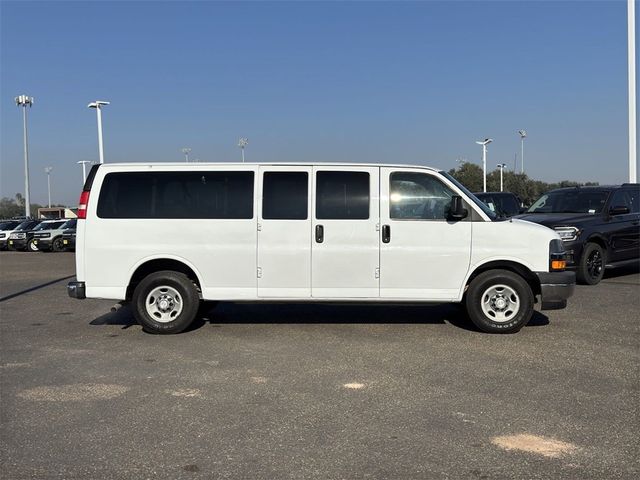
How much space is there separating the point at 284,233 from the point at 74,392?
3.12 metres

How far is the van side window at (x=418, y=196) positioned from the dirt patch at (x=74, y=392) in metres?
3.91

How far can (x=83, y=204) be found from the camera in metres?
7.48

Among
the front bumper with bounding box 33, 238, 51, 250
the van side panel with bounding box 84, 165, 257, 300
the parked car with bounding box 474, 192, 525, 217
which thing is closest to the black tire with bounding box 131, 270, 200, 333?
the van side panel with bounding box 84, 165, 257, 300

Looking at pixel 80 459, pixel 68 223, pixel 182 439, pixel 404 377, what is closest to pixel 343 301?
pixel 404 377

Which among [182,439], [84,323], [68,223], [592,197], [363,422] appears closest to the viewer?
[182,439]

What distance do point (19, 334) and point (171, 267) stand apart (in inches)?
89.1

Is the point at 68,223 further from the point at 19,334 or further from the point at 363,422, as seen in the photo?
the point at 363,422

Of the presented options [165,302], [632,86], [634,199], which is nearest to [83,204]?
[165,302]

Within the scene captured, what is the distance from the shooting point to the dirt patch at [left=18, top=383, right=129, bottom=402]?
505 centimetres

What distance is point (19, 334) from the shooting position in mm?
7762

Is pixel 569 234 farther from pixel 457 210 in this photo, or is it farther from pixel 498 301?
pixel 457 210

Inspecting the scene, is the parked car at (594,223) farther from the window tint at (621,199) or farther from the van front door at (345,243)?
the van front door at (345,243)

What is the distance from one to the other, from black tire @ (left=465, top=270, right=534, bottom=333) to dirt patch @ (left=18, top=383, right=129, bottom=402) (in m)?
4.27

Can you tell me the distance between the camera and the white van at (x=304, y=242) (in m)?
7.31
